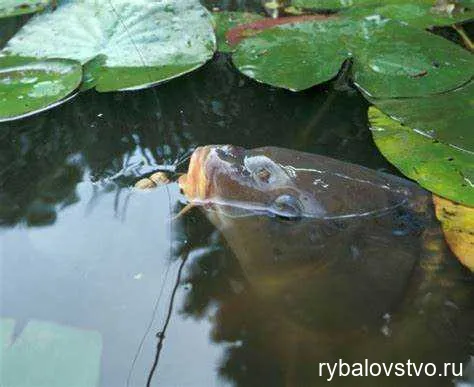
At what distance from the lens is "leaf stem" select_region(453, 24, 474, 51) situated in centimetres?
281

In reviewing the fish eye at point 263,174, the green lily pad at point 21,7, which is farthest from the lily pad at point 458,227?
the green lily pad at point 21,7

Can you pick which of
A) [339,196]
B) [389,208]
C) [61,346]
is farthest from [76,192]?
[389,208]

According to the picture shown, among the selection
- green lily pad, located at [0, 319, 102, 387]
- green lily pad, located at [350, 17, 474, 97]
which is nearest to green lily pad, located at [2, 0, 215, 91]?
green lily pad, located at [350, 17, 474, 97]

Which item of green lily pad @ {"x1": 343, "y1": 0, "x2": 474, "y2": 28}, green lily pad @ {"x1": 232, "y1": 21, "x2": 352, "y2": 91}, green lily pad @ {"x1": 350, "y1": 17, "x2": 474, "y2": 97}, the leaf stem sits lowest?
the leaf stem

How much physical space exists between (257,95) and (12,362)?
5.20 feet

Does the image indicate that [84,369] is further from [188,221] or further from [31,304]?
[188,221]

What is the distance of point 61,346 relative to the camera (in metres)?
1.49

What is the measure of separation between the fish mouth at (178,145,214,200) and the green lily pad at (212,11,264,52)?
0.97 metres

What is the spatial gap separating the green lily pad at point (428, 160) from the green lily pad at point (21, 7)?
2058 millimetres

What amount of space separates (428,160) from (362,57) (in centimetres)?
70

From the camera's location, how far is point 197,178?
77.3 inches

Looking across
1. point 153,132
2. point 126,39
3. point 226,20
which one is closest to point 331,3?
point 226,20

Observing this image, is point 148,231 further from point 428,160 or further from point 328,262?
point 428,160

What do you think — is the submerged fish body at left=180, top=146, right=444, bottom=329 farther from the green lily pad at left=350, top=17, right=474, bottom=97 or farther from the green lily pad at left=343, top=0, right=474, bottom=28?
the green lily pad at left=343, top=0, right=474, bottom=28
